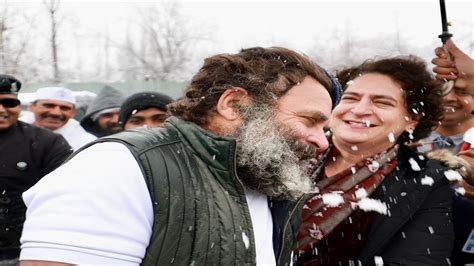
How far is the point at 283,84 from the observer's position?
2.07m

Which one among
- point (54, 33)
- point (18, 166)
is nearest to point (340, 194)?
point (18, 166)

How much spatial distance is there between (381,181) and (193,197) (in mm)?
1349

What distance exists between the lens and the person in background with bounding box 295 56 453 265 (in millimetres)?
2584

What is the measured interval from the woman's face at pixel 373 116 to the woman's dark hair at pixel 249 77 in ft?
2.34

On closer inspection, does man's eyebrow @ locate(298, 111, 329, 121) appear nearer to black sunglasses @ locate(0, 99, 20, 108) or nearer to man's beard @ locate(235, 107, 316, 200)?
man's beard @ locate(235, 107, 316, 200)

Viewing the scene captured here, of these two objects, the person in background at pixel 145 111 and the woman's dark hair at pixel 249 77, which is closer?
the woman's dark hair at pixel 249 77

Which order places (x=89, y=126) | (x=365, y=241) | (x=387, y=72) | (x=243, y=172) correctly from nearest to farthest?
(x=243, y=172)
(x=365, y=241)
(x=387, y=72)
(x=89, y=126)

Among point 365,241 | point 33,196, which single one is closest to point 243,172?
point 33,196

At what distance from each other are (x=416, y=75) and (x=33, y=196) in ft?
6.74

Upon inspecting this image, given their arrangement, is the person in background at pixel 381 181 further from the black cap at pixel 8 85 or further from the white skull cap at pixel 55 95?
the white skull cap at pixel 55 95

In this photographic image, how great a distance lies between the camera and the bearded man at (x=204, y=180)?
4.99ft

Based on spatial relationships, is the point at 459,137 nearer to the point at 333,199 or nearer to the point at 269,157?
the point at 333,199

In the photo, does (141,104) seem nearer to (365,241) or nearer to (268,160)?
(365,241)

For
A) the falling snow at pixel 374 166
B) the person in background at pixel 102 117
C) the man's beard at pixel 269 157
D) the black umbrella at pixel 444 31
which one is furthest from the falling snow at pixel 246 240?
the person in background at pixel 102 117
